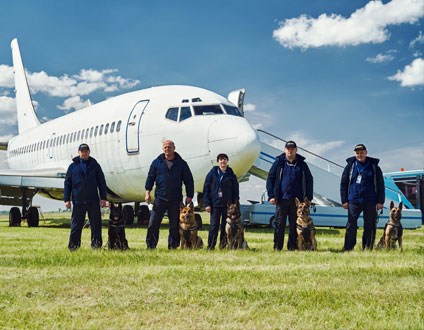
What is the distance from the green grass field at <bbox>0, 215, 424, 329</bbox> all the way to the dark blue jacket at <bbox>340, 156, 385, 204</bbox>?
156cm

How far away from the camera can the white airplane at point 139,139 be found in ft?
41.6

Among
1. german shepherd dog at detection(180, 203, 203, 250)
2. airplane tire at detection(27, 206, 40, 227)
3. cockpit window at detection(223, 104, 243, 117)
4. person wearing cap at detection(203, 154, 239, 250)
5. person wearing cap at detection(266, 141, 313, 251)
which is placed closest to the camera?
german shepherd dog at detection(180, 203, 203, 250)

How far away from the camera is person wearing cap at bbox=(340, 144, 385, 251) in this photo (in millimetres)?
8242

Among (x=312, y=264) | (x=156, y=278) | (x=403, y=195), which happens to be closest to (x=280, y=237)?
(x=312, y=264)

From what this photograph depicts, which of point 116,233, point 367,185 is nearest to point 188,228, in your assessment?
point 116,233

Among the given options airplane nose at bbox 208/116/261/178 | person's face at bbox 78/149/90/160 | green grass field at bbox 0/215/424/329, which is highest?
airplane nose at bbox 208/116/261/178

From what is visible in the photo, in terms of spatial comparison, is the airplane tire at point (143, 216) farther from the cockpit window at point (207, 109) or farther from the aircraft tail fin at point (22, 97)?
the aircraft tail fin at point (22, 97)

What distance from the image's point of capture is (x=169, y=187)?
821 cm

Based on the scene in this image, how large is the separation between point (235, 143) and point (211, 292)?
26.6ft

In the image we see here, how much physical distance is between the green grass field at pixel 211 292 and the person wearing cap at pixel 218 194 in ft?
5.32

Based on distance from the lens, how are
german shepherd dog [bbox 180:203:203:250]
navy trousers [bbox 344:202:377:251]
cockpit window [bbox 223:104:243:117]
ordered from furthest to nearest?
cockpit window [bbox 223:104:243:117]
navy trousers [bbox 344:202:377:251]
german shepherd dog [bbox 180:203:203:250]

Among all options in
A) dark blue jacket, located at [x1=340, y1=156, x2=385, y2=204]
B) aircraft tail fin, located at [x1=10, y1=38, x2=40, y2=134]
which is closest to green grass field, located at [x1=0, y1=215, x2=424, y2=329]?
dark blue jacket, located at [x1=340, y1=156, x2=385, y2=204]

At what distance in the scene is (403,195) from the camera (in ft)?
87.3

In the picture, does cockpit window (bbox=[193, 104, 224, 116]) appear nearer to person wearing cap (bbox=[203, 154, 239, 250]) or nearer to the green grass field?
person wearing cap (bbox=[203, 154, 239, 250])
